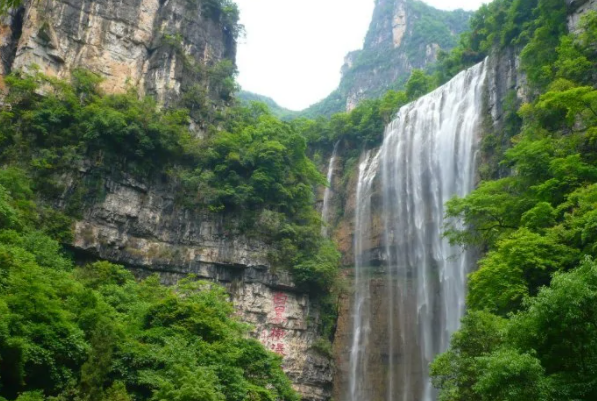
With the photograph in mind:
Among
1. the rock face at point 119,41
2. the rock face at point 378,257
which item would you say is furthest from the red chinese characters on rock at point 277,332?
the rock face at point 119,41

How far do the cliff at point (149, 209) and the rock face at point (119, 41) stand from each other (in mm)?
50

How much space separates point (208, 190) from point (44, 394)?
1369 centimetres

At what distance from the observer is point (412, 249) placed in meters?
24.3

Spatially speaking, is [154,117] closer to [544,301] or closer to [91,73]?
[91,73]

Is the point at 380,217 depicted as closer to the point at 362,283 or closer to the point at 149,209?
the point at 362,283

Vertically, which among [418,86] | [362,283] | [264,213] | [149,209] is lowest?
[362,283]

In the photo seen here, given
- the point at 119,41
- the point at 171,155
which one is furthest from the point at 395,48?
the point at 171,155

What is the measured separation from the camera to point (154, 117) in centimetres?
2317

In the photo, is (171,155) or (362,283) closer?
(171,155)

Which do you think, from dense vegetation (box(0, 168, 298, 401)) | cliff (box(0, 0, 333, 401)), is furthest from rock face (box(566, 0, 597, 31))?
dense vegetation (box(0, 168, 298, 401))

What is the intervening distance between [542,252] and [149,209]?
16.3 meters

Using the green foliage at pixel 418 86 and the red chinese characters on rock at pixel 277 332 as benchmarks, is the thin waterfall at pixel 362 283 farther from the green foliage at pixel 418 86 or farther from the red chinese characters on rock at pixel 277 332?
the green foliage at pixel 418 86

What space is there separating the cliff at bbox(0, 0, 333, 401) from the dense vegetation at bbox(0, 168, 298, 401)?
13.7 ft

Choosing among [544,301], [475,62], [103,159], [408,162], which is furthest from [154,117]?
[544,301]
